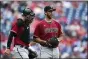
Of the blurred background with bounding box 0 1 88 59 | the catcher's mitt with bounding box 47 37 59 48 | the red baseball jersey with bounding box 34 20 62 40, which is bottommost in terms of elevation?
the blurred background with bounding box 0 1 88 59

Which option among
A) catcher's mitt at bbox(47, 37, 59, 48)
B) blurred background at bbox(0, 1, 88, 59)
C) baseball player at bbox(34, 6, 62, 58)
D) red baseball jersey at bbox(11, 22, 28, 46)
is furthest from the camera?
blurred background at bbox(0, 1, 88, 59)

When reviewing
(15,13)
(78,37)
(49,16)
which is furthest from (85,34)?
(49,16)

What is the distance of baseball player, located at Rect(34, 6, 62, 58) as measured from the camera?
36.7ft

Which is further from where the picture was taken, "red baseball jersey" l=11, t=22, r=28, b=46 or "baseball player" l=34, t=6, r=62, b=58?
"baseball player" l=34, t=6, r=62, b=58

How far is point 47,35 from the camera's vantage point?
11.2 metres

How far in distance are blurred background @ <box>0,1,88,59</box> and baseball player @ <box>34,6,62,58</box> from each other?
5931 millimetres

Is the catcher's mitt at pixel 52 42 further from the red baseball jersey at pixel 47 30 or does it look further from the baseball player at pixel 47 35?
the red baseball jersey at pixel 47 30

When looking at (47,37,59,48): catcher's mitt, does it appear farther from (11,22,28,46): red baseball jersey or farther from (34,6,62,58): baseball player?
(11,22,28,46): red baseball jersey

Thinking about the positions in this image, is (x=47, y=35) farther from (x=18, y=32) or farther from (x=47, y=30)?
(x=18, y=32)

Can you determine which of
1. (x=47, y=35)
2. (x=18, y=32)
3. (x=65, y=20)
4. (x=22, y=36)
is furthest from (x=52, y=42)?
(x=65, y=20)

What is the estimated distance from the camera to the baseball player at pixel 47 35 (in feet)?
36.7

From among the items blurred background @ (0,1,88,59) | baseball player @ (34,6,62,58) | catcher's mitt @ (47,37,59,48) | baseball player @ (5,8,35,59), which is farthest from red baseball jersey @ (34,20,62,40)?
blurred background @ (0,1,88,59)

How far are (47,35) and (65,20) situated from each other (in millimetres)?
6370

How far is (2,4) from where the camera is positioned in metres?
17.5
